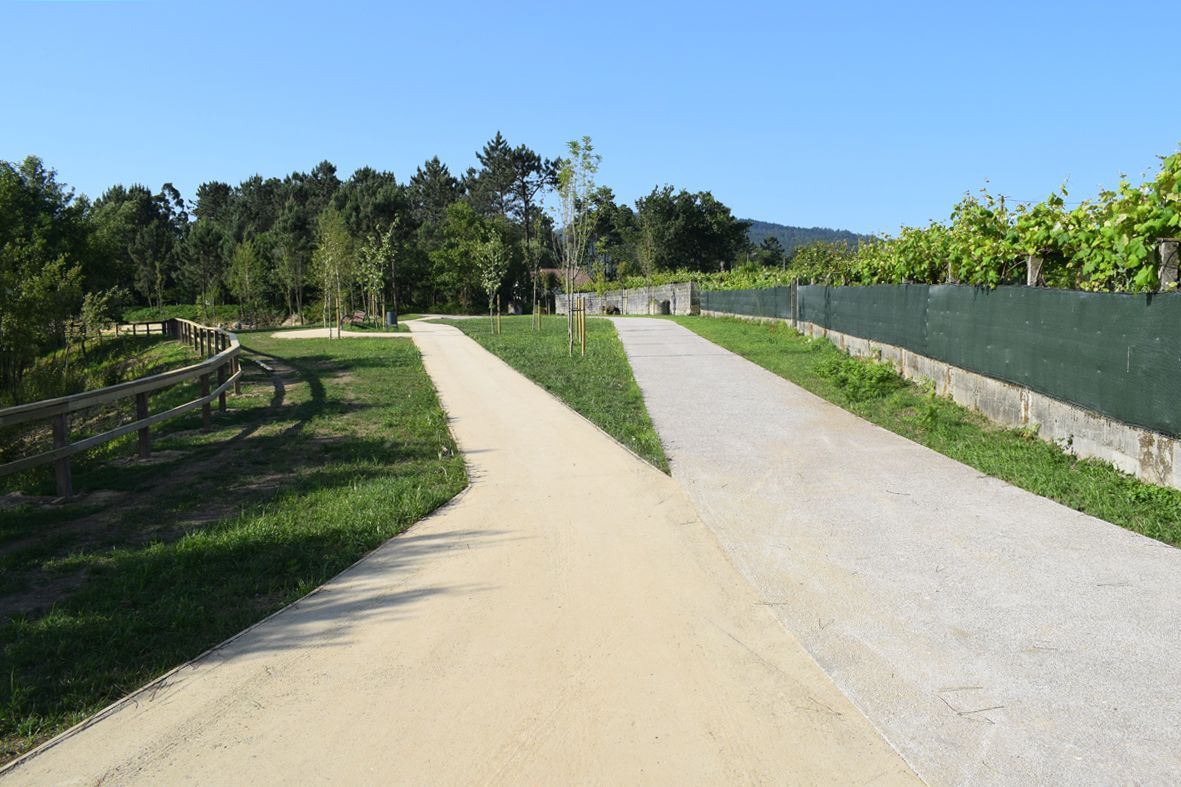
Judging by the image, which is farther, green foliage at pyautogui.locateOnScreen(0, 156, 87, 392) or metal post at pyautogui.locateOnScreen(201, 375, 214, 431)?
green foliage at pyautogui.locateOnScreen(0, 156, 87, 392)

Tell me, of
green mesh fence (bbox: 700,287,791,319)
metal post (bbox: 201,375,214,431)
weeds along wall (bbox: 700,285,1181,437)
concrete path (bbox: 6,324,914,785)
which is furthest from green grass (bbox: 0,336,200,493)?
green mesh fence (bbox: 700,287,791,319)

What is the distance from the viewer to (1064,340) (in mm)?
8562

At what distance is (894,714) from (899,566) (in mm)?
1999

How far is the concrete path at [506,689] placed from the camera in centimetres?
313

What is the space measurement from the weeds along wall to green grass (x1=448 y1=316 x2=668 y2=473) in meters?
4.20

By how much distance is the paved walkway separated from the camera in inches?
128

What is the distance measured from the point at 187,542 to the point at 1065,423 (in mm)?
8181

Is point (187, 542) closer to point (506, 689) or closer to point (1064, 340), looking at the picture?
point (506, 689)

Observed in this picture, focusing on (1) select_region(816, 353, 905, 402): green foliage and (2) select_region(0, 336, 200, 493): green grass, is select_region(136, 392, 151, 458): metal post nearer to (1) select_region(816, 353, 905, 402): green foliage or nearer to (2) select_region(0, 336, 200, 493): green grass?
(2) select_region(0, 336, 200, 493): green grass

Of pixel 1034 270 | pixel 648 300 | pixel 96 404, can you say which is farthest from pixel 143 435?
pixel 648 300

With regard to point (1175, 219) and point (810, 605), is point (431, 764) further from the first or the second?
point (1175, 219)

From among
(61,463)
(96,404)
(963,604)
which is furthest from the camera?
(96,404)

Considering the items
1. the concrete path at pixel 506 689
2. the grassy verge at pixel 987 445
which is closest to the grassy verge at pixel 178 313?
the grassy verge at pixel 987 445

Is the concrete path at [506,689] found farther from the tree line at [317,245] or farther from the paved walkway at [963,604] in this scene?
the tree line at [317,245]
